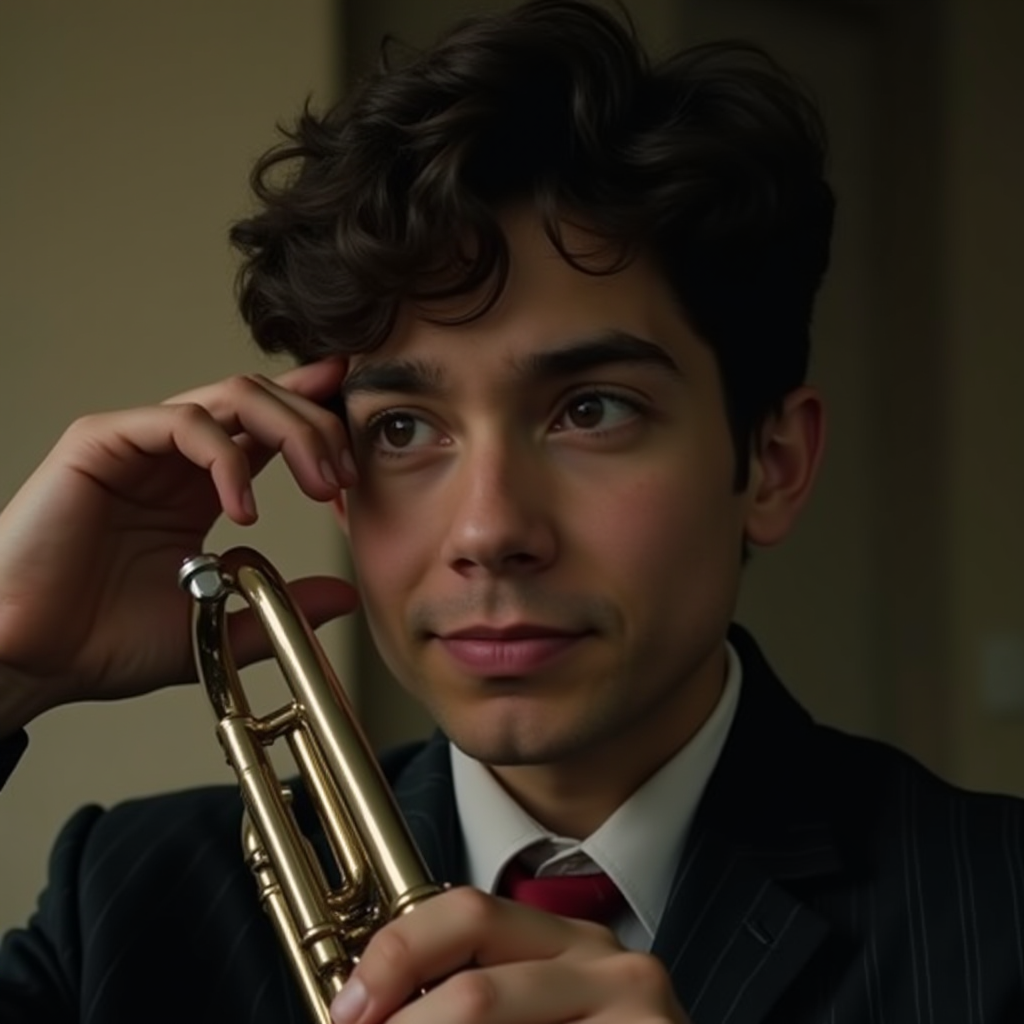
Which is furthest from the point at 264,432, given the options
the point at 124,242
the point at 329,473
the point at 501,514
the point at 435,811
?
the point at 124,242

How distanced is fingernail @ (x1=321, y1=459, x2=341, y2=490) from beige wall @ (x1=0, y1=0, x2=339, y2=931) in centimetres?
53

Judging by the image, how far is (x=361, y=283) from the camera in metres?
1.15

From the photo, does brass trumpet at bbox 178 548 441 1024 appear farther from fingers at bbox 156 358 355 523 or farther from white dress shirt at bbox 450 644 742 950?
Result: white dress shirt at bbox 450 644 742 950

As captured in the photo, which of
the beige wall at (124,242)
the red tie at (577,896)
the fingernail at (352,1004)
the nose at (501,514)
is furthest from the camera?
the beige wall at (124,242)

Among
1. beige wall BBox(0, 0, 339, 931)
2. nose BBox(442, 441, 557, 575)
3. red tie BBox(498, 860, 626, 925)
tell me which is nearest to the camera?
nose BBox(442, 441, 557, 575)

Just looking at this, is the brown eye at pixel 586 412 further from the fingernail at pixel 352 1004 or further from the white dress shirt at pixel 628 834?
the fingernail at pixel 352 1004

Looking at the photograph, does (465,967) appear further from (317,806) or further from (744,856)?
(744,856)

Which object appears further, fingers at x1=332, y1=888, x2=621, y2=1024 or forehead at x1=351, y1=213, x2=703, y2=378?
forehead at x1=351, y1=213, x2=703, y2=378

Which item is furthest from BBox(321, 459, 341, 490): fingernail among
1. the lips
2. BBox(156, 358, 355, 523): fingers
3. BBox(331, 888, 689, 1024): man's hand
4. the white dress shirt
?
BBox(331, 888, 689, 1024): man's hand

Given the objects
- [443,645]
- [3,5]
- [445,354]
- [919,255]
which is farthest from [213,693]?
[919,255]

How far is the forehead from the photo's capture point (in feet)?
3.68

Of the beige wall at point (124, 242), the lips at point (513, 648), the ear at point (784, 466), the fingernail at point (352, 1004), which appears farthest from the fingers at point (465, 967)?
the beige wall at point (124, 242)

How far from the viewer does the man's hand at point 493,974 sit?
81 centimetres

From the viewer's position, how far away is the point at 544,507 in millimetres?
1114
